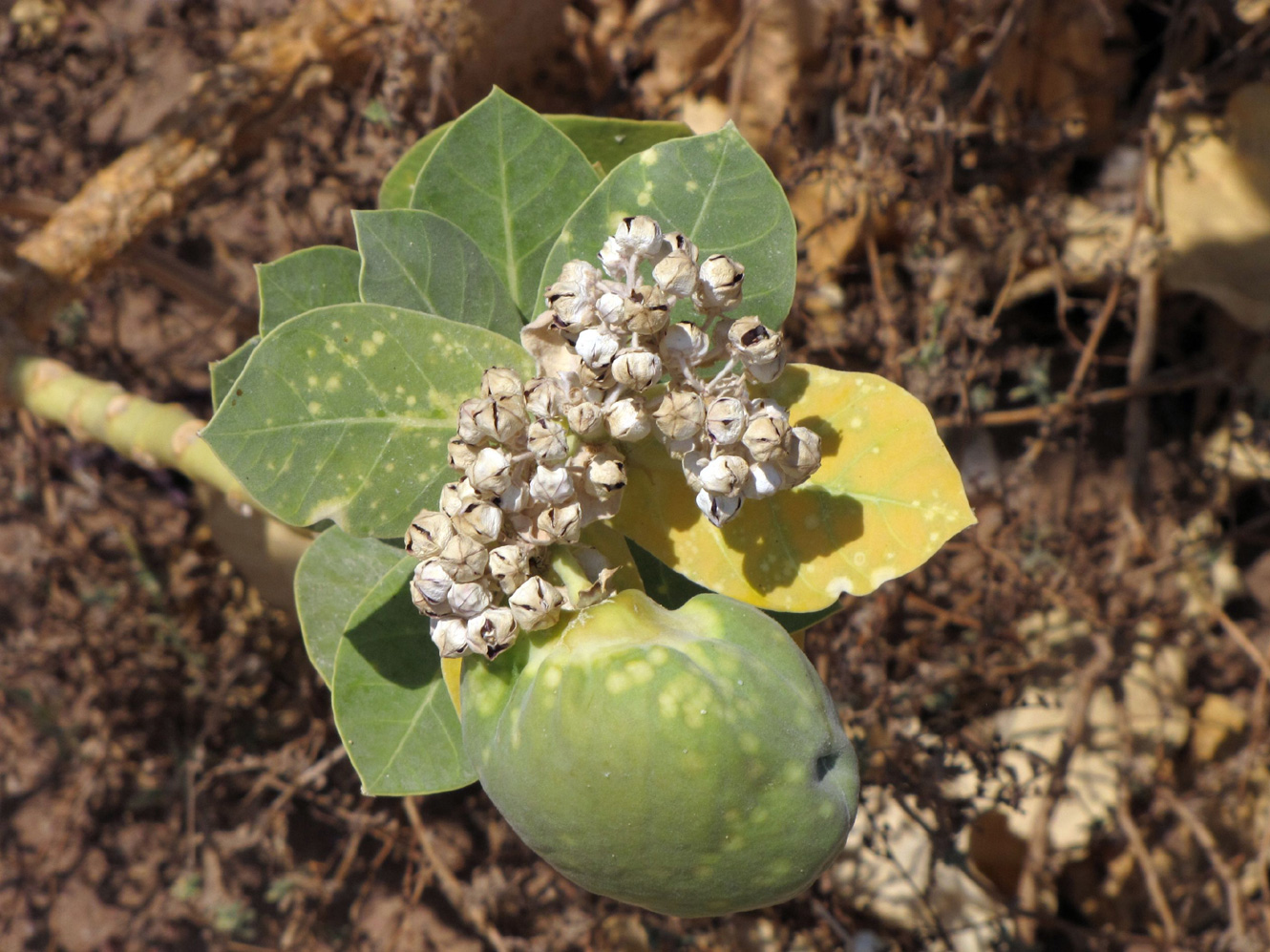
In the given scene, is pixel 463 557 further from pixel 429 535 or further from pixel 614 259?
pixel 614 259

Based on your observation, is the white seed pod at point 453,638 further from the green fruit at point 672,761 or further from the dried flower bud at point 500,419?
the dried flower bud at point 500,419

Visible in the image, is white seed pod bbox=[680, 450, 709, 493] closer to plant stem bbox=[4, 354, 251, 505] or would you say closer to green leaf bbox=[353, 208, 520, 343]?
green leaf bbox=[353, 208, 520, 343]

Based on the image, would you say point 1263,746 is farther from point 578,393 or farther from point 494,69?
point 494,69

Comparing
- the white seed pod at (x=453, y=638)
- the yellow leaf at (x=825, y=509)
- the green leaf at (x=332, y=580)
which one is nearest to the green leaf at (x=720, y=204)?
the yellow leaf at (x=825, y=509)

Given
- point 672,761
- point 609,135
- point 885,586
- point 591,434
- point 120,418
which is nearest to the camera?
point 672,761

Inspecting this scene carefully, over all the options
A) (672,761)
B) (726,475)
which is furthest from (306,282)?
(672,761)
